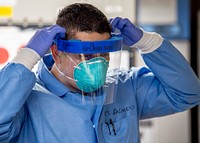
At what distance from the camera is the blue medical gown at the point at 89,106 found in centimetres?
121

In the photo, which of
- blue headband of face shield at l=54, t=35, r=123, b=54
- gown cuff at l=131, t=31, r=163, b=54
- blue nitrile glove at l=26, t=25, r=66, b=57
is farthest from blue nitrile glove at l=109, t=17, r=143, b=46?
blue nitrile glove at l=26, t=25, r=66, b=57

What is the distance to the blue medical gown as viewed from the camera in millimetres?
1206

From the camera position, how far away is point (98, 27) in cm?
133

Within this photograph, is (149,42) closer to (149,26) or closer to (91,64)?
(91,64)

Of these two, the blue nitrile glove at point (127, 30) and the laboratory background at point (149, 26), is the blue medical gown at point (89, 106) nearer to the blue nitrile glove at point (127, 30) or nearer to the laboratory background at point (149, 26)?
the blue nitrile glove at point (127, 30)

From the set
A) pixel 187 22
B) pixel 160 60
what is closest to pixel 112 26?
pixel 160 60

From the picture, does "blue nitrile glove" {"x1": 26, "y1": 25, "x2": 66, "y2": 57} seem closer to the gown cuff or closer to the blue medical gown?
the blue medical gown

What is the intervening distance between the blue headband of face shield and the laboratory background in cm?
45

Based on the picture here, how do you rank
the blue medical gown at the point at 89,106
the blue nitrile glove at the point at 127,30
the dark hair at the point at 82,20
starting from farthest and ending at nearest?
the blue nitrile glove at the point at 127,30, the dark hair at the point at 82,20, the blue medical gown at the point at 89,106

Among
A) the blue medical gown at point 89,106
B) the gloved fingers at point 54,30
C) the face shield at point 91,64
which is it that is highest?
the gloved fingers at point 54,30

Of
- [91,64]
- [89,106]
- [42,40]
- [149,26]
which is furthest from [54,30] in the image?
[149,26]

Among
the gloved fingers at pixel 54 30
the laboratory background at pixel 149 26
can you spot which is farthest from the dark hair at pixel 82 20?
the laboratory background at pixel 149 26

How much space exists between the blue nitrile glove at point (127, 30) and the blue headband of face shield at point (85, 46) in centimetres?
15

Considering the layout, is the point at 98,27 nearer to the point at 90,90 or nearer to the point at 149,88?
the point at 90,90
